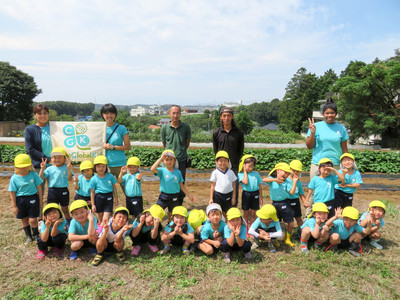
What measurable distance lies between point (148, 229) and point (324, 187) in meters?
2.93

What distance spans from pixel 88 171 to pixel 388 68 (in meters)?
23.8

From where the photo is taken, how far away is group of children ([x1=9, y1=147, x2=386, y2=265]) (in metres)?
3.68

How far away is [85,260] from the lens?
3.74 metres

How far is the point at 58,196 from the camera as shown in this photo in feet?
14.1

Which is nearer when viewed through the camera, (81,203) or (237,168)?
(81,203)

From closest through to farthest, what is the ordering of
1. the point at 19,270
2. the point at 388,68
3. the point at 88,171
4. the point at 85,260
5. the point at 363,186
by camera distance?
1. the point at 19,270
2. the point at 85,260
3. the point at 88,171
4. the point at 363,186
5. the point at 388,68

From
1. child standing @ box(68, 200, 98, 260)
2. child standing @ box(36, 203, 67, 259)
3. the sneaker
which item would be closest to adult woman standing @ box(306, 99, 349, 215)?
child standing @ box(68, 200, 98, 260)

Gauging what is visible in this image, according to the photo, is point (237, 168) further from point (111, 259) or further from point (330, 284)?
point (111, 259)

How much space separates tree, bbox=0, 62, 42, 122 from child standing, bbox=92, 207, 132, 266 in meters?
35.0

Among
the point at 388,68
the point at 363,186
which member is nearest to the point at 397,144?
the point at 388,68

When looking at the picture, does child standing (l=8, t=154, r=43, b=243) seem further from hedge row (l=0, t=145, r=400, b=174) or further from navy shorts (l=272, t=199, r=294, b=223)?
hedge row (l=0, t=145, r=400, b=174)

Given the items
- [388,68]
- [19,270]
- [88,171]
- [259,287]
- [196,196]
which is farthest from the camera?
[388,68]

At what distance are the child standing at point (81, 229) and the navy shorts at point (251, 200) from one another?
2414 millimetres

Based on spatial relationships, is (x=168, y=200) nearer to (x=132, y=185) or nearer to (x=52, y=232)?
(x=132, y=185)
